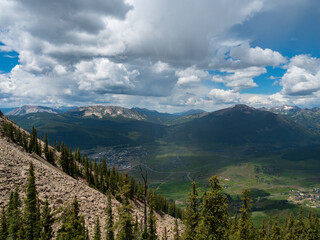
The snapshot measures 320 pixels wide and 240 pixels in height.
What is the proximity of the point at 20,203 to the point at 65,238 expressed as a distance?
65.6 ft

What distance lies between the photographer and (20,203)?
43375 millimetres

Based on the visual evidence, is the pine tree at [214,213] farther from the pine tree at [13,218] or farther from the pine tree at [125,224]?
the pine tree at [13,218]

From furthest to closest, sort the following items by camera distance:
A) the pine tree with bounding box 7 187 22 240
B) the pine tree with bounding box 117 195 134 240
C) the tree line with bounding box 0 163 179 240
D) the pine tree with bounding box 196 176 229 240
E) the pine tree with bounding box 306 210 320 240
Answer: the pine tree with bounding box 306 210 320 240 → the pine tree with bounding box 7 187 22 240 → the pine tree with bounding box 117 195 134 240 → the tree line with bounding box 0 163 179 240 → the pine tree with bounding box 196 176 229 240

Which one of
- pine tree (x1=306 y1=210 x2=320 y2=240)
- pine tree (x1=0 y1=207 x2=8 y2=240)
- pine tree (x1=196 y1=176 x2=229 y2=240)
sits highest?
pine tree (x1=196 y1=176 x2=229 y2=240)

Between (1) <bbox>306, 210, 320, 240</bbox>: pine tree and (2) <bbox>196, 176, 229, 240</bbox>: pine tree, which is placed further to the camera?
(1) <bbox>306, 210, 320, 240</bbox>: pine tree

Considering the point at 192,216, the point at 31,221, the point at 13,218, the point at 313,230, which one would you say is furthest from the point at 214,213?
the point at 313,230

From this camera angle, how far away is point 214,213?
26.1 meters

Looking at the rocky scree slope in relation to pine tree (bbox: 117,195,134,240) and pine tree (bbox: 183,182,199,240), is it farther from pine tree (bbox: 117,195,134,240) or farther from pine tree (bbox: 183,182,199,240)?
pine tree (bbox: 183,182,199,240)

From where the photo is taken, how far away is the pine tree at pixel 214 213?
2572cm

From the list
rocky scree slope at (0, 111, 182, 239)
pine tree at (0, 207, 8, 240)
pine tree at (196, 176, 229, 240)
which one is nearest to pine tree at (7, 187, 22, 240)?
pine tree at (0, 207, 8, 240)

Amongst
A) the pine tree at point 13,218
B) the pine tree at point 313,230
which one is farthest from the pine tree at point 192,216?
the pine tree at point 313,230

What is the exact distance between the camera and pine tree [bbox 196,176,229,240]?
2572 cm

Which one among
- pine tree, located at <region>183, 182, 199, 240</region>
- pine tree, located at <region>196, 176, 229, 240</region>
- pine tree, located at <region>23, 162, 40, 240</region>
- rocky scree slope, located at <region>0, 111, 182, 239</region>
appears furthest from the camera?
rocky scree slope, located at <region>0, 111, 182, 239</region>

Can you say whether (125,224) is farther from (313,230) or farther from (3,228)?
(313,230)
